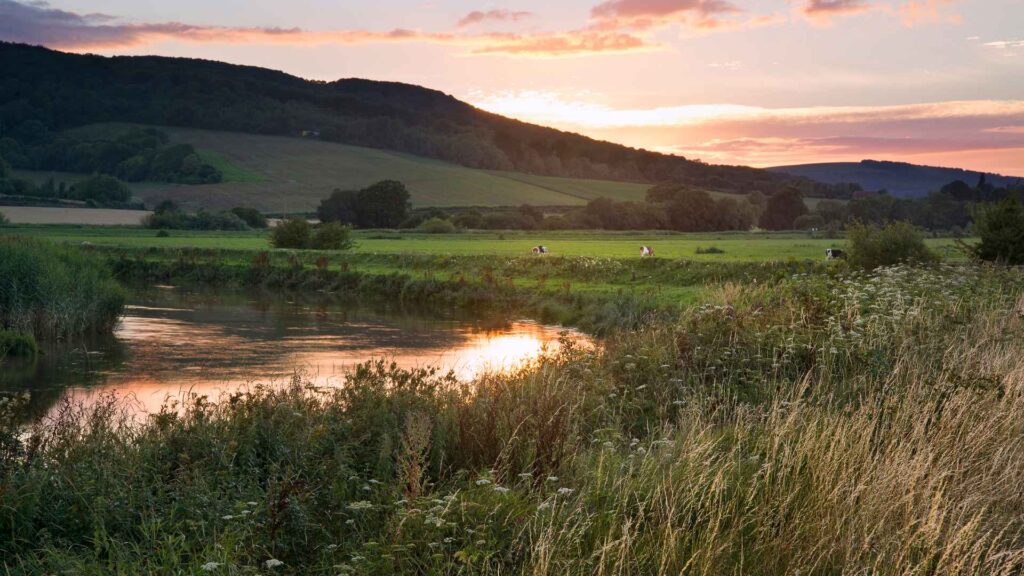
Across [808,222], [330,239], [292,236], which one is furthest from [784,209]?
[292,236]

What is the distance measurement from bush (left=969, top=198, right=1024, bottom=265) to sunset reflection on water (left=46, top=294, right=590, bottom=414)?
1239 cm

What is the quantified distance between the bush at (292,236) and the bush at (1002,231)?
3695cm

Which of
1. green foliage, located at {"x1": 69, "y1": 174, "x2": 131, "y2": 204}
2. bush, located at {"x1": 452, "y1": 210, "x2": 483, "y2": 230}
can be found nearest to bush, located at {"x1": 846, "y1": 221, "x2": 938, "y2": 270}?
bush, located at {"x1": 452, "y1": 210, "x2": 483, "y2": 230}

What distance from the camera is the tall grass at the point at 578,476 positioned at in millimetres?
5984

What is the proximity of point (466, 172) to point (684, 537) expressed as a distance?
135702 millimetres

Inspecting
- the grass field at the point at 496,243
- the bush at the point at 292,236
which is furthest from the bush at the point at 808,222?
the bush at the point at 292,236

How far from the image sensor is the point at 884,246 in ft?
96.6

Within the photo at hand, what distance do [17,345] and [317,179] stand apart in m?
102

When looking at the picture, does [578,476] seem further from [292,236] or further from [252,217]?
[252,217]

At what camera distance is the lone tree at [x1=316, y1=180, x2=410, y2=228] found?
89750mm

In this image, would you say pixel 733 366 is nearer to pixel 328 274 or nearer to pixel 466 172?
pixel 328 274

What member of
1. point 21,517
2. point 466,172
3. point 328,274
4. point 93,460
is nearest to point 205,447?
point 93,460

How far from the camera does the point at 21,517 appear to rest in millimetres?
7371

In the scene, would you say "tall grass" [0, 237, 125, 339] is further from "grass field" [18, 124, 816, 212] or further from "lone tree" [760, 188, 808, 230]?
"lone tree" [760, 188, 808, 230]
